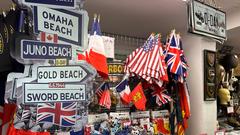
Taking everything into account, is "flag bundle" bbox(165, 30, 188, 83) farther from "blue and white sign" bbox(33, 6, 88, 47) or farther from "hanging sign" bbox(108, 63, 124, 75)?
"blue and white sign" bbox(33, 6, 88, 47)

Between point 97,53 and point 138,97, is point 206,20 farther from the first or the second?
point 138,97

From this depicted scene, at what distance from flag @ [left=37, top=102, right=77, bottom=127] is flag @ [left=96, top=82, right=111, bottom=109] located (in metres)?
1.36

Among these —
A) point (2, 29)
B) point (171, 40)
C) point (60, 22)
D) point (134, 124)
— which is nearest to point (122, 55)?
point (171, 40)

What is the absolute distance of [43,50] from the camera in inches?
58.5

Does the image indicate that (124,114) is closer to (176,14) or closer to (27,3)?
(176,14)

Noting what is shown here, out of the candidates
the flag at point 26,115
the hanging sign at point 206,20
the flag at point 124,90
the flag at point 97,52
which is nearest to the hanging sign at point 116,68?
the flag at point 124,90

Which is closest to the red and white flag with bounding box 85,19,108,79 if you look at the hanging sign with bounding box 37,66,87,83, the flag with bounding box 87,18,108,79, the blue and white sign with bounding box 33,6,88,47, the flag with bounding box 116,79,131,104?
the flag with bounding box 87,18,108,79

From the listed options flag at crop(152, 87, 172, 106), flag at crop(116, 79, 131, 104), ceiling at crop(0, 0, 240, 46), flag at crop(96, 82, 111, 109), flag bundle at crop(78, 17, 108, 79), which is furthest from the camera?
flag at crop(152, 87, 172, 106)

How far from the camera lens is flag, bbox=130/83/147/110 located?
10.1ft

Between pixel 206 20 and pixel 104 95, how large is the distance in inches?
45.6

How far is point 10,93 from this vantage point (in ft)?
4.99

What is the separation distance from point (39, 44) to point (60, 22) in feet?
0.55

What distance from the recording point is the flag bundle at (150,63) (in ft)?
10.3

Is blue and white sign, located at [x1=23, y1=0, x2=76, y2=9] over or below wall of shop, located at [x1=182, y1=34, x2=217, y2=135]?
over
